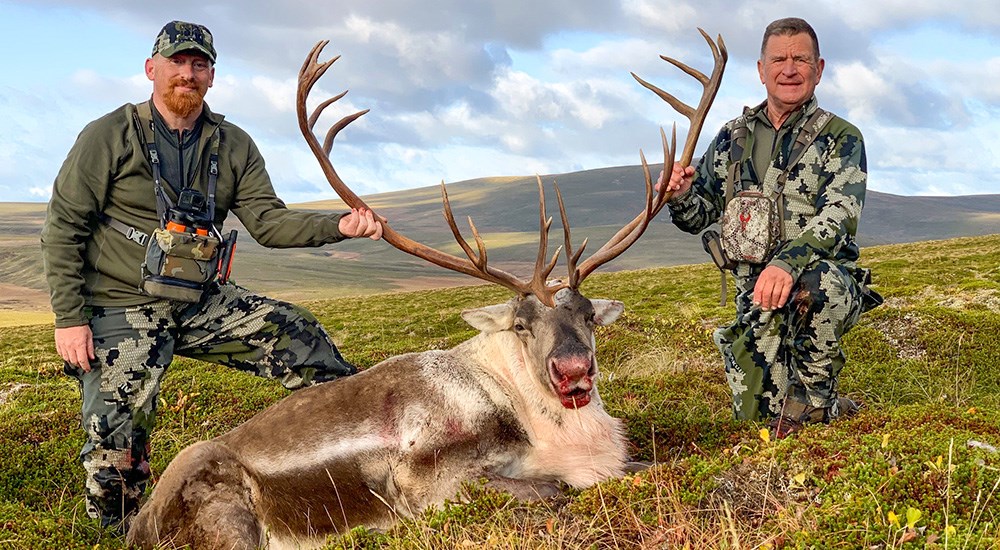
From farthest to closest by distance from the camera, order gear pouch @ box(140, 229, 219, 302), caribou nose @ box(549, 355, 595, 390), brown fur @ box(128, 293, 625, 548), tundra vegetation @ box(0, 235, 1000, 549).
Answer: gear pouch @ box(140, 229, 219, 302)
caribou nose @ box(549, 355, 595, 390)
brown fur @ box(128, 293, 625, 548)
tundra vegetation @ box(0, 235, 1000, 549)

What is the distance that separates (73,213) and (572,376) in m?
4.31

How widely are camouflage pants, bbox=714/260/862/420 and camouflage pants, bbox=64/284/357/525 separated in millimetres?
3723

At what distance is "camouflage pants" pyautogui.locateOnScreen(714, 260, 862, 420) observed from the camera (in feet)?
24.1

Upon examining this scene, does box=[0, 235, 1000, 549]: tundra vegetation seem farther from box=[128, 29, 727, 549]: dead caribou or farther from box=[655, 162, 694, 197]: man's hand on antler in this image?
box=[655, 162, 694, 197]: man's hand on antler

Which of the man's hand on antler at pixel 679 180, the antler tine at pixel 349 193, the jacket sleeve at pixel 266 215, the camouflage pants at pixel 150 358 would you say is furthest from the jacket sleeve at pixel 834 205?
the camouflage pants at pixel 150 358

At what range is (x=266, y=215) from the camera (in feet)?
26.1

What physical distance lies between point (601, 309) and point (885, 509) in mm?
3193

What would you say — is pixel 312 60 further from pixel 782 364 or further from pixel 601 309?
pixel 782 364

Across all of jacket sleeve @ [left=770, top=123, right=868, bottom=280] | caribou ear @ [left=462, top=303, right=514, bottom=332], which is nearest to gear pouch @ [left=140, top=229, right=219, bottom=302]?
caribou ear @ [left=462, top=303, right=514, bottom=332]

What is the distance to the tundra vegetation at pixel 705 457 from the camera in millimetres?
4988

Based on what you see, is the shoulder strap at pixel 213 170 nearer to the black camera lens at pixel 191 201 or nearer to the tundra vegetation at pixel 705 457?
the black camera lens at pixel 191 201

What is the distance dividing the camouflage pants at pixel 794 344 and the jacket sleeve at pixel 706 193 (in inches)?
25.9

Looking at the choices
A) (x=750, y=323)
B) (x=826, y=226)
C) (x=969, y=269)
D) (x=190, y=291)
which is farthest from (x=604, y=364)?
(x=969, y=269)

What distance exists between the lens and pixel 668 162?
7.64m
